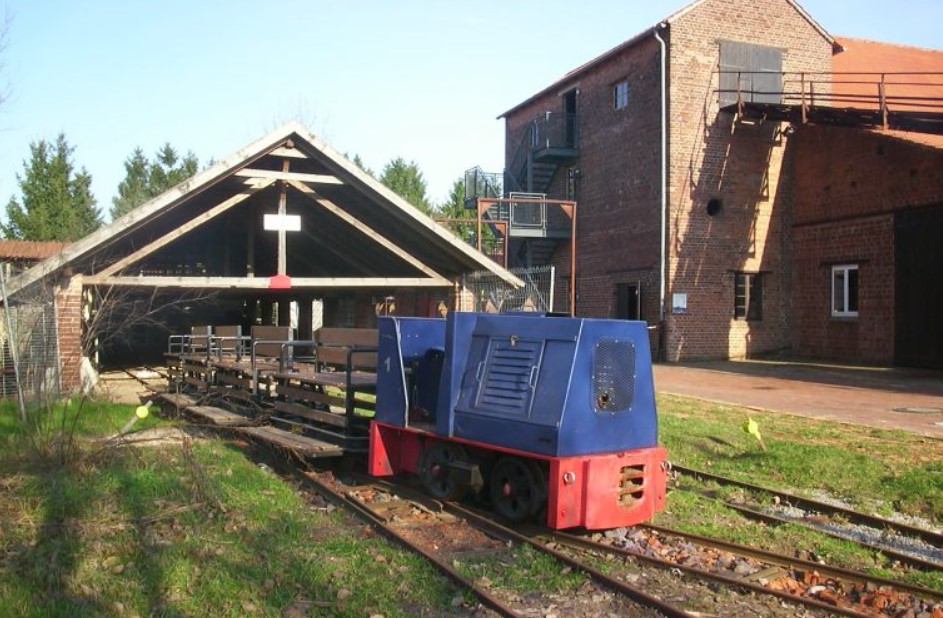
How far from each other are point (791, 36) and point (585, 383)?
2336cm

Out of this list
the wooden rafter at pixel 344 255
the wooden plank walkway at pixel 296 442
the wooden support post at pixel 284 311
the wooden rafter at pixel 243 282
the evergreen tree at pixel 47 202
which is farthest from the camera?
the evergreen tree at pixel 47 202

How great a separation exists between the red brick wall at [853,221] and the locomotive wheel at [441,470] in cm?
1744

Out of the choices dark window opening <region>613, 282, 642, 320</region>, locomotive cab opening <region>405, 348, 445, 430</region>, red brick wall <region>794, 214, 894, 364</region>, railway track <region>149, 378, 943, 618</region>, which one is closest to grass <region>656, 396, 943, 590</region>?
railway track <region>149, 378, 943, 618</region>

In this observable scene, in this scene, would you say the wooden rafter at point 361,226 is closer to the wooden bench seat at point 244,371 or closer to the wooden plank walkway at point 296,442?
the wooden bench seat at point 244,371

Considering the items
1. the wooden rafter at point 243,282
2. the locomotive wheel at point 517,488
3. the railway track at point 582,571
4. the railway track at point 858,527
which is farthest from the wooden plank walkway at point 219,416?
the railway track at point 858,527

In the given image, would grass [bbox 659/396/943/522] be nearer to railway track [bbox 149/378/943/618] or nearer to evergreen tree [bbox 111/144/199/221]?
railway track [bbox 149/378/943/618]

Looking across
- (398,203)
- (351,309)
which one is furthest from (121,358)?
(398,203)

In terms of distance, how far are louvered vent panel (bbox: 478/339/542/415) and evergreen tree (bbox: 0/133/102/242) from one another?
4580cm

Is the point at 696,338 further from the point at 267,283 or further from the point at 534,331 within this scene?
the point at 534,331

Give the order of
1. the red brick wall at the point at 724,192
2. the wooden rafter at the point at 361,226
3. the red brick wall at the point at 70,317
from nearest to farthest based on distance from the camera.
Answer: the red brick wall at the point at 70,317, the wooden rafter at the point at 361,226, the red brick wall at the point at 724,192

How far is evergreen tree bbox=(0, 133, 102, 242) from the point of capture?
4897cm

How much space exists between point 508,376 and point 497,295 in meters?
12.3

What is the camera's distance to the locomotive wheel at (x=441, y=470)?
7.64m

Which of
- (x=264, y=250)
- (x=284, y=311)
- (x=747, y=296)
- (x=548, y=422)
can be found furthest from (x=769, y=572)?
(x=284, y=311)
